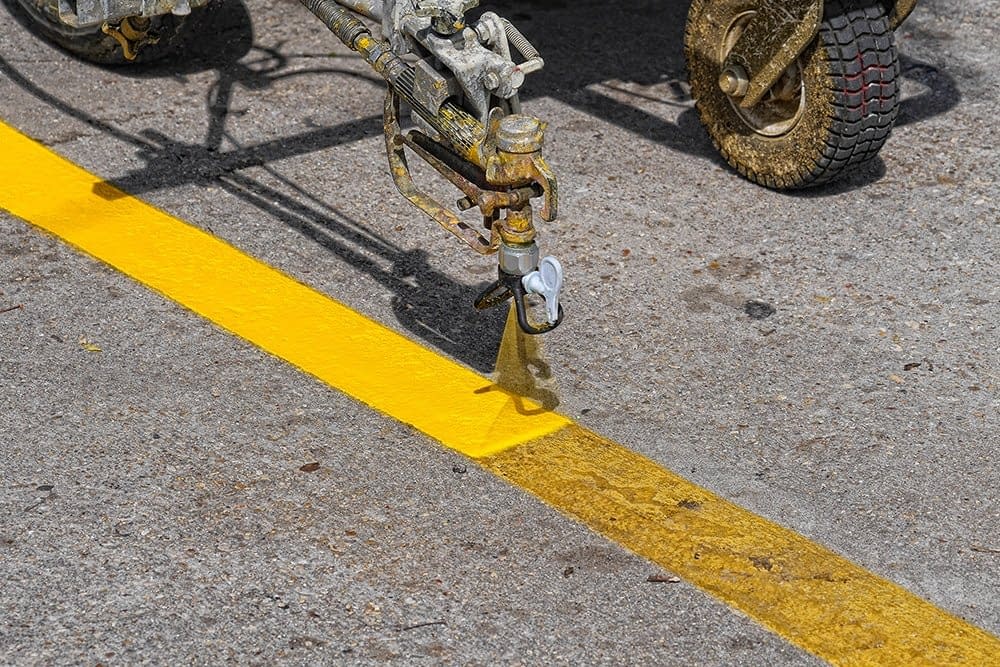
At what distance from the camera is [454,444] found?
11.7ft

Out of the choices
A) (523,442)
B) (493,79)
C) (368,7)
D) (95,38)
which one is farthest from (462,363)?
(95,38)

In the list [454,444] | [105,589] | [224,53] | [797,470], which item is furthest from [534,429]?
[224,53]

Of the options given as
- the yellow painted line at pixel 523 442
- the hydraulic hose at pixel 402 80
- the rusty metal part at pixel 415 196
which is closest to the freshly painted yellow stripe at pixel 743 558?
the yellow painted line at pixel 523 442

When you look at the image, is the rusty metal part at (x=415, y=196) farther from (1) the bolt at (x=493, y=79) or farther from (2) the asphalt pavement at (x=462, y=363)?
(2) the asphalt pavement at (x=462, y=363)

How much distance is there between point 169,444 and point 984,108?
10.5ft

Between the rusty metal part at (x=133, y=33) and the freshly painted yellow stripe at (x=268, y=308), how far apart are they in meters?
0.42

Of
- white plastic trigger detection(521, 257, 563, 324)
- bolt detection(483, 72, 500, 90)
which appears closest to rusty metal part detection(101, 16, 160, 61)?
bolt detection(483, 72, 500, 90)

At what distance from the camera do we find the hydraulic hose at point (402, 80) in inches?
138

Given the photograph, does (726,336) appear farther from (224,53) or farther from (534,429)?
(224,53)

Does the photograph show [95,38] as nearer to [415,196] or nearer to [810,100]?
[415,196]

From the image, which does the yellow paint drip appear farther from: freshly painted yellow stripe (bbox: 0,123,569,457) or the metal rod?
the metal rod

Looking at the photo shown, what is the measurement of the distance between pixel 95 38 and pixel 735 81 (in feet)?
7.08

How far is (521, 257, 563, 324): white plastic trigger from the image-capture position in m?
3.42

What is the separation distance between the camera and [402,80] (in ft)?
12.1
